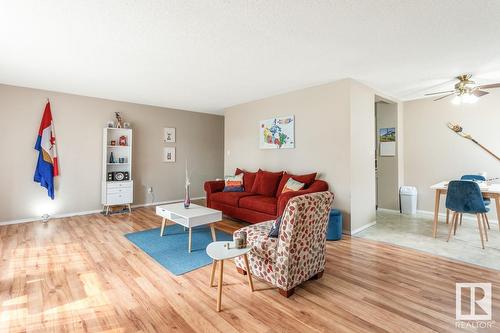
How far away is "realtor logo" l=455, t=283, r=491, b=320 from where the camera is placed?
6.27ft

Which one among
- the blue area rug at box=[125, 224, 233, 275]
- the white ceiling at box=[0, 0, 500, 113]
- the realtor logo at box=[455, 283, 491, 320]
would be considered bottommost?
the realtor logo at box=[455, 283, 491, 320]

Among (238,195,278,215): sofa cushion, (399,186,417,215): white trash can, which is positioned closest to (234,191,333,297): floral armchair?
(238,195,278,215): sofa cushion

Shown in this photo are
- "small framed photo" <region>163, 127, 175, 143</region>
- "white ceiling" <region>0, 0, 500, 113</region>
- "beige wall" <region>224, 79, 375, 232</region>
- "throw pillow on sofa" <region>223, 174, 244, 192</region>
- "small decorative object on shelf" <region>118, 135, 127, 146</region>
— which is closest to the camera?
"white ceiling" <region>0, 0, 500, 113</region>

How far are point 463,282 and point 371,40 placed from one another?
2.61 metres

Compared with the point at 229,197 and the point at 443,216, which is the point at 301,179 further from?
the point at 443,216

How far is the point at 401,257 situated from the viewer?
9.92 feet

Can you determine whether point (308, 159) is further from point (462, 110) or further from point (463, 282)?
point (462, 110)

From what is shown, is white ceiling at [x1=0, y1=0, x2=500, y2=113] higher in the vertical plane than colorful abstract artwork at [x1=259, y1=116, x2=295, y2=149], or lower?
higher

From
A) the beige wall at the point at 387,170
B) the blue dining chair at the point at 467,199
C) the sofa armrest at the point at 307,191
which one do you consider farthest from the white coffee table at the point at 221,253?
the beige wall at the point at 387,170

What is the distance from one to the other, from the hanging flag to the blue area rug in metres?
2.26

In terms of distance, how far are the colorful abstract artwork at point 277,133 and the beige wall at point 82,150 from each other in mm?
2581

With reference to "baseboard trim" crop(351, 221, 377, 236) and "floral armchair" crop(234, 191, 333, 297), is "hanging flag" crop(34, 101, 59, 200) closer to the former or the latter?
"floral armchair" crop(234, 191, 333, 297)

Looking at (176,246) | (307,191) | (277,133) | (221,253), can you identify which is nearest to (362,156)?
(307,191)

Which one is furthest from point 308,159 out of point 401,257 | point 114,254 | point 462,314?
point 114,254
